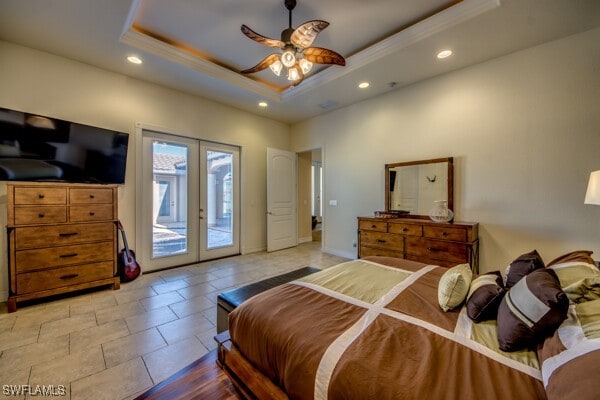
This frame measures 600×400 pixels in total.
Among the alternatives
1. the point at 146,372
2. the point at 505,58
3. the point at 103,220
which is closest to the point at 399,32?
the point at 505,58

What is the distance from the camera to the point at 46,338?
2123 mm

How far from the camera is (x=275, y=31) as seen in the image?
2.98m

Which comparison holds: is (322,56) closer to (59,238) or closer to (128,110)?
(128,110)

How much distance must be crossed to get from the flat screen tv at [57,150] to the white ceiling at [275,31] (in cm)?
96

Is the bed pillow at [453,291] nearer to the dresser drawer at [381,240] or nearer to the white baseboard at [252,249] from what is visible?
the dresser drawer at [381,240]

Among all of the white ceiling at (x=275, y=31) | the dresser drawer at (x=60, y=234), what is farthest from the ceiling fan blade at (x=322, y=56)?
the dresser drawer at (x=60, y=234)

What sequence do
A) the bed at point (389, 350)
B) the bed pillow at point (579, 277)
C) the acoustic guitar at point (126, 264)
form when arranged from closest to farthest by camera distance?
the bed at point (389, 350) → the bed pillow at point (579, 277) → the acoustic guitar at point (126, 264)

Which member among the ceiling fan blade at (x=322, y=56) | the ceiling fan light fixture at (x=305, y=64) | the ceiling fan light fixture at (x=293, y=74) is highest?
the ceiling fan blade at (x=322, y=56)

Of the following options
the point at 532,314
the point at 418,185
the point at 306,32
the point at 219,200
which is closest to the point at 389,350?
the point at 532,314

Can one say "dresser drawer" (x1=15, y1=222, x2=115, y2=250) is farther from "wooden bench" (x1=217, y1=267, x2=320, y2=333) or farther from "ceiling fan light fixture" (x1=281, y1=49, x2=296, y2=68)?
"ceiling fan light fixture" (x1=281, y1=49, x2=296, y2=68)

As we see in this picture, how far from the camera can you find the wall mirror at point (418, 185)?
355 cm

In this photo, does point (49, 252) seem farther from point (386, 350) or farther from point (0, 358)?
point (386, 350)

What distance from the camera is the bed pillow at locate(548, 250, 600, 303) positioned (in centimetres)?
104

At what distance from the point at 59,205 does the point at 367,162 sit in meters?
4.48
